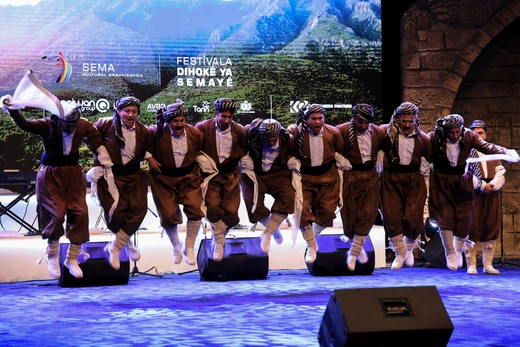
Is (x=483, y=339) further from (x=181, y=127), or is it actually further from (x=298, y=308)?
(x=181, y=127)

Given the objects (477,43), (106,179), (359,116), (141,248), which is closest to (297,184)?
(359,116)

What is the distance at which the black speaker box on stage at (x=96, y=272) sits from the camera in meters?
6.64

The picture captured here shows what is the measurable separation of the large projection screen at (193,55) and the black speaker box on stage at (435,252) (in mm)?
1598

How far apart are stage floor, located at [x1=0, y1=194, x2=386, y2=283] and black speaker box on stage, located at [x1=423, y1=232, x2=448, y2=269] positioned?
0.52 metres

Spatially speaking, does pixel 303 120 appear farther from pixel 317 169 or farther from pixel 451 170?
pixel 451 170

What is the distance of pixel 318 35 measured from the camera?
8.56 m

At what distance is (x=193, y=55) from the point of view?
8289 millimetres

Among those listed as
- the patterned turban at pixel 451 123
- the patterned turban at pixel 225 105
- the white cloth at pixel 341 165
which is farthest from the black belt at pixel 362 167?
the patterned turban at pixel 225 105


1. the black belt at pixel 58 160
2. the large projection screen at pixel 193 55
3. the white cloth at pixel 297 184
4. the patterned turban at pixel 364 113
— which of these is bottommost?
the white cloth at pixel 297 184

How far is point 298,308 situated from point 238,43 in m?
3.98

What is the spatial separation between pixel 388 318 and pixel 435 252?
4.83 metres

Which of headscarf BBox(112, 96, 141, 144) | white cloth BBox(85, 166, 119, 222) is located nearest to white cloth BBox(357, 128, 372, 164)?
headscarf BBox(112, 96, 141, 144)

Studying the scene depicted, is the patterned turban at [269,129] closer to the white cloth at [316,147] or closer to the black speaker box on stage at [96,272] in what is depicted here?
the white cloth at [316,147]

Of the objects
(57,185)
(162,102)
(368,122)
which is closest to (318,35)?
(162,102)
